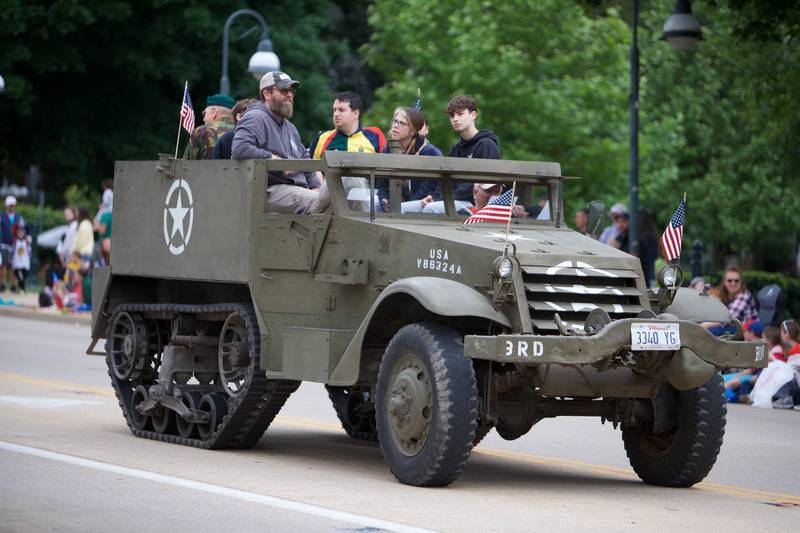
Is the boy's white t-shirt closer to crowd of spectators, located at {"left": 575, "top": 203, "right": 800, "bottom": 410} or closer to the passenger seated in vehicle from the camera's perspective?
crowd of spectators, located at {"left": 575, "top": 203, "right": 800, "bottom": 410}

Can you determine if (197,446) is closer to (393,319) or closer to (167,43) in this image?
(393,319)

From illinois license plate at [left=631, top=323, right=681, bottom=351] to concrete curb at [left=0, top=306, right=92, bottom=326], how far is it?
61.6 feet

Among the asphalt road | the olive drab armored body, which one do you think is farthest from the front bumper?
the asphalt road

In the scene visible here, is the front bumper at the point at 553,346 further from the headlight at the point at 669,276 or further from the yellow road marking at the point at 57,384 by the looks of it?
the yellow road marking at the point at 57,384

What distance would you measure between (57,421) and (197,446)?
1.91m

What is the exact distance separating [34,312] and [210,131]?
16.8m

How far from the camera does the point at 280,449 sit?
43.8ft

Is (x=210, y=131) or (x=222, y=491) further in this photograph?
(x=210, y=131)

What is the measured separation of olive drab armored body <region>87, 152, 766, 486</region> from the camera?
10875mm

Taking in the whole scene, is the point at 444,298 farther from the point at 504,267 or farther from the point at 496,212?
the point at 496,212

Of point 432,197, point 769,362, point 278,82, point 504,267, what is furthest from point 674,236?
point 769,362

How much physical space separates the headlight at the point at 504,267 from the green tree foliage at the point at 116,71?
96.2 ft

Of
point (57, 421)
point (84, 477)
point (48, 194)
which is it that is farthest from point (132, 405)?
point (48, 194)

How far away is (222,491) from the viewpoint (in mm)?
10539
